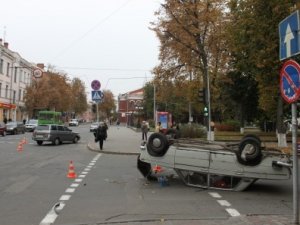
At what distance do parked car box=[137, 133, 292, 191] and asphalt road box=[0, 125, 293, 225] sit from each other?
0.44 metres

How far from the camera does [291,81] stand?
7484 mm

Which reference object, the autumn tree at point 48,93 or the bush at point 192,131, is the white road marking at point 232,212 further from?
the autumn tree at point 48,93

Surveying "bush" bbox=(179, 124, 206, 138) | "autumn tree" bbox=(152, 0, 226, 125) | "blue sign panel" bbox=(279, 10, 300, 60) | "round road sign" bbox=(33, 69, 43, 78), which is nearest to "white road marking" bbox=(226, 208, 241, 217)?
"blue sign panel" bbox=(279, 10, 300, 60)

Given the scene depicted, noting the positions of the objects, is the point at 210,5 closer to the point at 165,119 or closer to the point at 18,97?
the point at 165,119

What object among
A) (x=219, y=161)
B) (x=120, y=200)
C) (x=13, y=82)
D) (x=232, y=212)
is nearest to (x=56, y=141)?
(x=219, y=161)

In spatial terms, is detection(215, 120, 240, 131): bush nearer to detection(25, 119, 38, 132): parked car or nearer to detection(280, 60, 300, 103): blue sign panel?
detection(25, 119, 38, 132): parked car

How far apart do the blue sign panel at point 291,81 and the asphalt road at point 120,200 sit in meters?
2.42

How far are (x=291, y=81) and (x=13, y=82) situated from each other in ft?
243

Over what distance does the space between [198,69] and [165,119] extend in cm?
1301

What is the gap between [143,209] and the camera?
9250 millimetres

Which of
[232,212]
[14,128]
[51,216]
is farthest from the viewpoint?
[14,128]

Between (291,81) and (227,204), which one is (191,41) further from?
(291,81)

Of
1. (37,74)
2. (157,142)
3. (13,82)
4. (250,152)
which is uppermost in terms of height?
(37,74)

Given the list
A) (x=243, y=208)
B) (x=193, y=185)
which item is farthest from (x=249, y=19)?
(x=243, y=208)
